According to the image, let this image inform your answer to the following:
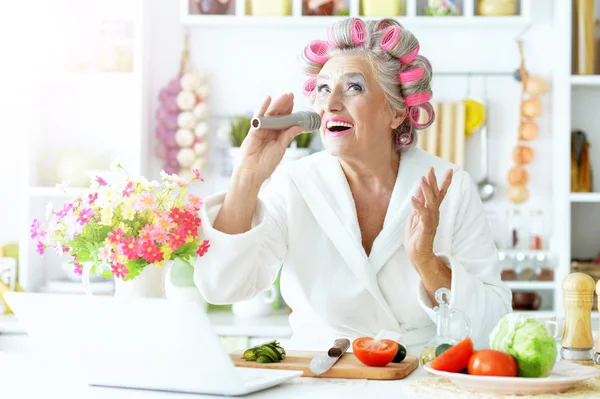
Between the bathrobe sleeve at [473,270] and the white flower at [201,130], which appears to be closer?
the bathrobe sleeve at [473,270]

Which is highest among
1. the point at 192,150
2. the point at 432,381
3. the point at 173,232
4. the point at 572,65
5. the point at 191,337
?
the point at 572,65

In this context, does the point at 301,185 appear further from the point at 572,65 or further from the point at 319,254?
the point at 572,65

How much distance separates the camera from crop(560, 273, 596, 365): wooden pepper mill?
1840 millimetres

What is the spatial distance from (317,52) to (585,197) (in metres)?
1.66

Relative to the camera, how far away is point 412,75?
7.84ft

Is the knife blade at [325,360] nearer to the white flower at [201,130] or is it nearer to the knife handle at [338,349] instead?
the knife handle at [338,349]

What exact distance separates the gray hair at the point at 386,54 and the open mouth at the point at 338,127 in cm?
16

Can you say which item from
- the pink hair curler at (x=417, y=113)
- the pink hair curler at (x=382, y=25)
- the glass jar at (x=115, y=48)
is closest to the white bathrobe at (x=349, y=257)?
the pink hair curler at (x=417, y=113)

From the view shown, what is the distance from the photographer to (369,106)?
2.37 metres

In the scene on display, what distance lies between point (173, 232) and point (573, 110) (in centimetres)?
267

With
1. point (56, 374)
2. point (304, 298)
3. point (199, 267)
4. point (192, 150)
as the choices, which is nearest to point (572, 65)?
point (192, 150)

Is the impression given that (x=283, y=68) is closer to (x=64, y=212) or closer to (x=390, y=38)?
(x=390, y=38)

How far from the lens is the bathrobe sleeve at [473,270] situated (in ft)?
6.77

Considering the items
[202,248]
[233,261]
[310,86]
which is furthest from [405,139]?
[202,248]
